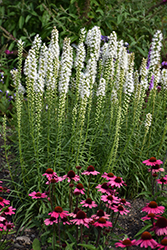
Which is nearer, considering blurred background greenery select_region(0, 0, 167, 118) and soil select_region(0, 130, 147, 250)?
soil select_region(0, 130, 147, 250)

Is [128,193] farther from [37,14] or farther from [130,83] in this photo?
[37,14]

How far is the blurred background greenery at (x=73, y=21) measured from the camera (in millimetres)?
6797

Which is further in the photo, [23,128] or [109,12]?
[109,12]

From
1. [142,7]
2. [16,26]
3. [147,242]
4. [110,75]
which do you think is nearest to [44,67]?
[110,75]

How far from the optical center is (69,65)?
3271 mm

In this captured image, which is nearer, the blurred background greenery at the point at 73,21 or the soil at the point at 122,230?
the soil at the point at 122,230

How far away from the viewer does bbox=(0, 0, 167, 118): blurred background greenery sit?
680 centimetres

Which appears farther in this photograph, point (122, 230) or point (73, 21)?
point (73, 21)

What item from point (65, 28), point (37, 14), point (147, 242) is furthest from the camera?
point (37, 14)

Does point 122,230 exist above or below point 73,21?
below

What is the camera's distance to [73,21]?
669 centimetres

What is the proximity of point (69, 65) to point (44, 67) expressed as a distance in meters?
0.32

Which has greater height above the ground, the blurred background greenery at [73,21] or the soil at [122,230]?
the blurred background greenery at [73,21]

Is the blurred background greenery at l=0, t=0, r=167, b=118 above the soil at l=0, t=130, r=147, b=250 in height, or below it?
above
